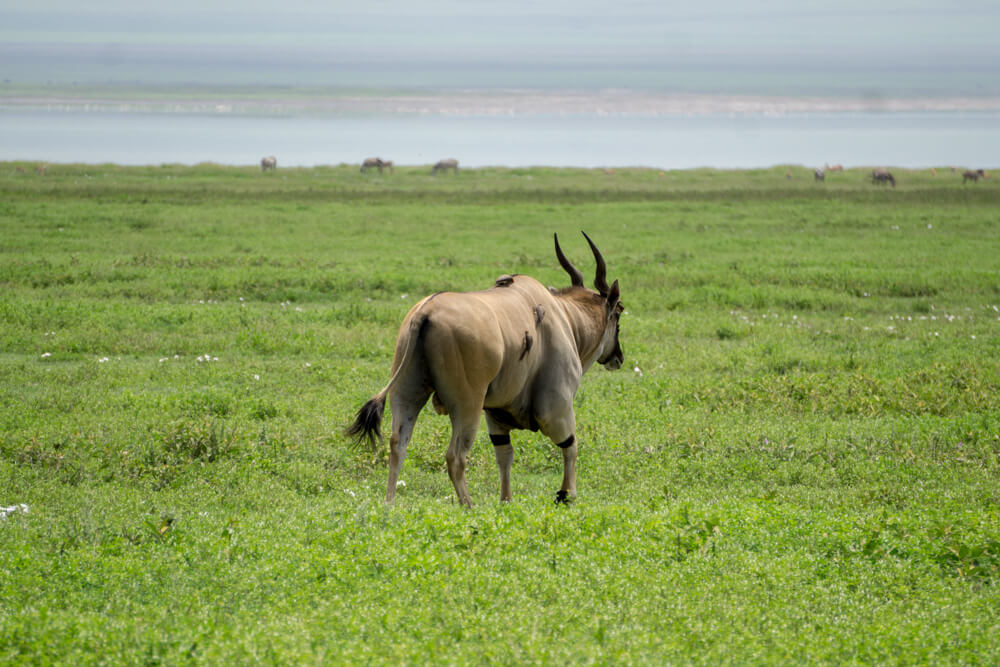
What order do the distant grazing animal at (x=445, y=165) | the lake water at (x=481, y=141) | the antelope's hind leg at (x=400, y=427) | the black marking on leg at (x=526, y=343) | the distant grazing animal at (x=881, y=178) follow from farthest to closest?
1. the lake water at (x=481, y=141)
2. the distant grazing animal at (x=445, y=165)
3. the distant grazing animal at (x=881, y=178)
4. the black marking on leg at (x=526, y=343)
5. the antelope's hind leg at (x=400, y=427)

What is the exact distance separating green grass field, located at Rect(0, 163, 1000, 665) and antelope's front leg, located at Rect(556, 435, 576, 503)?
37 cm

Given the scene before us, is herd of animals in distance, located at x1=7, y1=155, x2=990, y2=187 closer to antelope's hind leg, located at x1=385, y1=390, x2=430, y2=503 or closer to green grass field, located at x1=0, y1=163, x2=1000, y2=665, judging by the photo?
green grass field, located at x1=0, y1=163, x2=1000, y2=665

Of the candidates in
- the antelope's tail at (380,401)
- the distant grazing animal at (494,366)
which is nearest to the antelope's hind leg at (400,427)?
the distant grazing animal at (494,366)

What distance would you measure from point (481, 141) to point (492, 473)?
109 meters

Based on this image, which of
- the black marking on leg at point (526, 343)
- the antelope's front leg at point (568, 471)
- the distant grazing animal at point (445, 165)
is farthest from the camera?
the distant grazing animal at point (445, 165)

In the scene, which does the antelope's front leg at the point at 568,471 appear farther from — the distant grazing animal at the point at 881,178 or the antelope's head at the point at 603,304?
Answer: the distant grazing animal at the point at 881,178

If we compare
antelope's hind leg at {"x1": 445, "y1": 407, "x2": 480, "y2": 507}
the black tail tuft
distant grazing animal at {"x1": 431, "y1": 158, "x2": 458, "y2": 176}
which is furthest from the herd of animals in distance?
antelope's hind leg at {"x1": 445, "y1": 407, "x2": 480, "y2": 507}

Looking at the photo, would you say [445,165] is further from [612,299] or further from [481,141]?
[481,141]

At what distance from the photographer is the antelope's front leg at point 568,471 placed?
8.70 metres

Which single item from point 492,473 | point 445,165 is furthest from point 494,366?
point 445,165

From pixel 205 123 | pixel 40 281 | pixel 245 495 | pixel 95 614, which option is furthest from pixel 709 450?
pixel 205 123

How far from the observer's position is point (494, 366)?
7969 millimetres

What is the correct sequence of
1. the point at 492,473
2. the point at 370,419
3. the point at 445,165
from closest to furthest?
1. the point at 370,419
2. the point at 492,473
3. the point at 445,165

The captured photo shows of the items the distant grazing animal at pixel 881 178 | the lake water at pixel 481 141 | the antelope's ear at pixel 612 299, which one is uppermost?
the lake water at pixel 481 141
